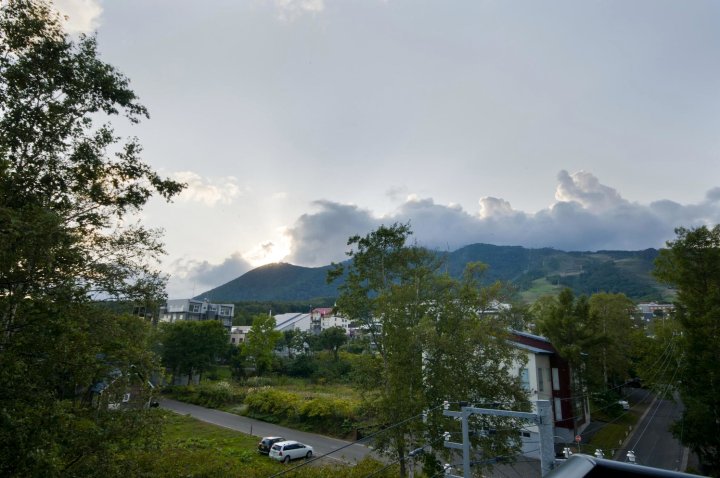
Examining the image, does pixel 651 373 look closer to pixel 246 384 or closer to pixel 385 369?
pixel 385 369

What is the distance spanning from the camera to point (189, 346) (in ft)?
176

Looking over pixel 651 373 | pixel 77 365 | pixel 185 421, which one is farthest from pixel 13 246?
pixel 651 373

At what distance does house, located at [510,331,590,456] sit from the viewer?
1170 inches

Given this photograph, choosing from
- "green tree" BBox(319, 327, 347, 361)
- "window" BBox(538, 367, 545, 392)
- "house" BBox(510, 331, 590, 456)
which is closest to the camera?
"house" BBox(510, 331, 590, 456)

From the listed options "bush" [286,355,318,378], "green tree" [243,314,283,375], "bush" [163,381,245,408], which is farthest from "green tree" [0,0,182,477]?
"bush" [286,355,318,378]

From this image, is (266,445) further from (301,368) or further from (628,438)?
(301,368)

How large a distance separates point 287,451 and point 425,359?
14031mm

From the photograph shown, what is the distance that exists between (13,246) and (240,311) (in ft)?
479

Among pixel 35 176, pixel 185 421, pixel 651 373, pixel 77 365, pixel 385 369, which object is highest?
pixel 35 176

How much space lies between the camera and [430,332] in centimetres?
1641

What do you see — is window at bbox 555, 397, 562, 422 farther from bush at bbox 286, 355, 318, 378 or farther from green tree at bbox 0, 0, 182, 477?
bush at bbox 286, 355, 318, 378

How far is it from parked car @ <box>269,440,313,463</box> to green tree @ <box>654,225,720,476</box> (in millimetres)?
22669

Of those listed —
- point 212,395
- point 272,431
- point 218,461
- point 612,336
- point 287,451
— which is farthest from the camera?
point 212,395

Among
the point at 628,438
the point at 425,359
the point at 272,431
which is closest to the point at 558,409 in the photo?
the point at 628,438
